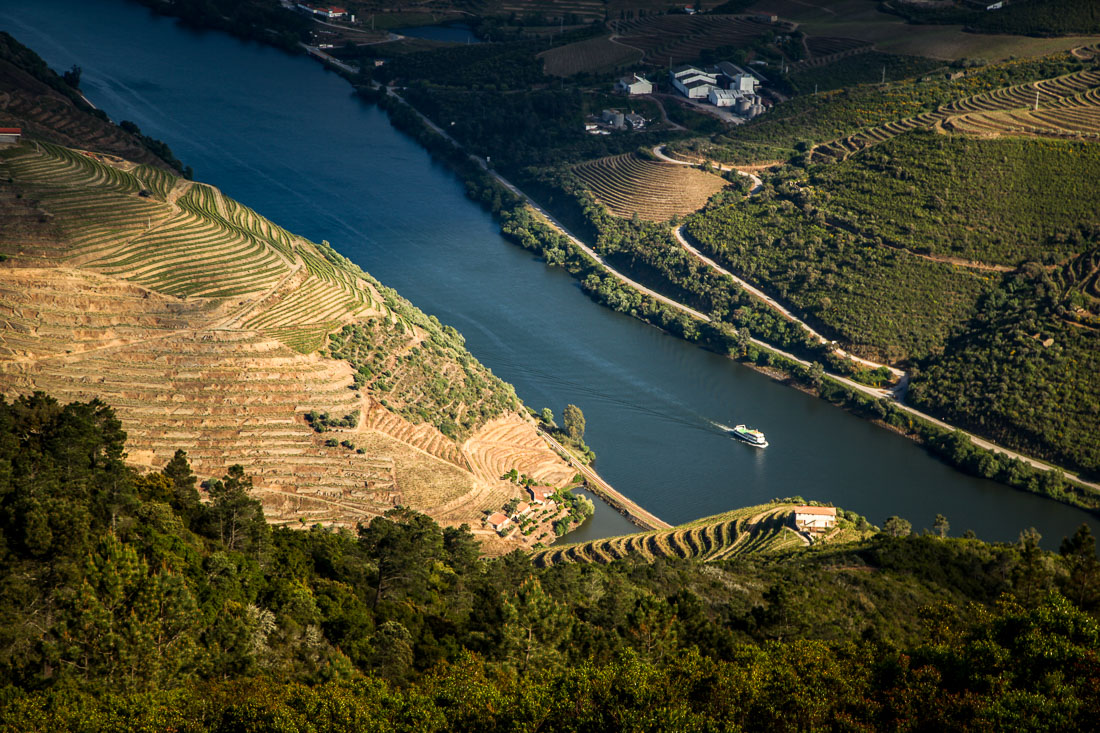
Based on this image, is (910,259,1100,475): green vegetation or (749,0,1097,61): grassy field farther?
(749,0,1097,61): grassy field

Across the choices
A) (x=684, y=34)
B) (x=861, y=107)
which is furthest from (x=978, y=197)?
(x=684, y=34)

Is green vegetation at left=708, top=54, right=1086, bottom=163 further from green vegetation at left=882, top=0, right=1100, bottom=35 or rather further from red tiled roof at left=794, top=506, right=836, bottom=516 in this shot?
red tiled roof at left=794, top=506, right=836, bottom=516

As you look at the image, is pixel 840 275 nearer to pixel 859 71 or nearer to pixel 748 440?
pixel 748 440

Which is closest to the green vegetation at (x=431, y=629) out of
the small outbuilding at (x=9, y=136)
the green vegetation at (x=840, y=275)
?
the small outbuilding at (x=9, y=136)

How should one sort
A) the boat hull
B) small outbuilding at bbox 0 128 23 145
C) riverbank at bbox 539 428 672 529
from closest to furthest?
riverbank at bbox 539 428 672 529 < small outbuilding at bbox 0 128 23 145 < the boat hull

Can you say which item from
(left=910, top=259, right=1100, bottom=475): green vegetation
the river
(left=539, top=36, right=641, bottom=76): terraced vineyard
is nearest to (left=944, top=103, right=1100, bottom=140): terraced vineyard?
(left=910, top=259, right=1100, bottom=475): green vegetation

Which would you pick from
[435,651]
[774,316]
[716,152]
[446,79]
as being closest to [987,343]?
[774,316]

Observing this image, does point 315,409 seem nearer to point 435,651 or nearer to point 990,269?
point 435,651
